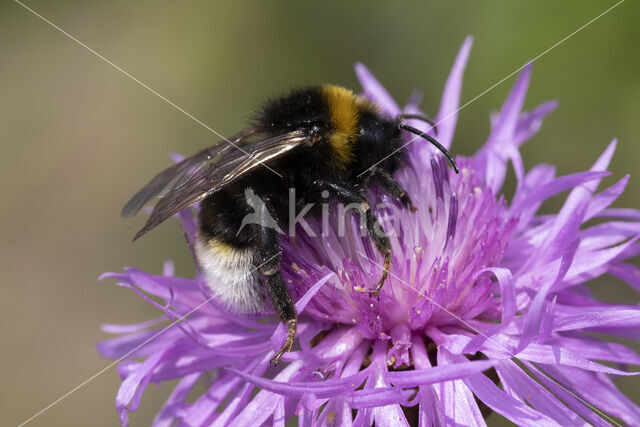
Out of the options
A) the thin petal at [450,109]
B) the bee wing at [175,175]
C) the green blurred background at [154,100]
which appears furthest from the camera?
the green blurred background at [154,100]

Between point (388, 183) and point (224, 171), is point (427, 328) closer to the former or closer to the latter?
point (388, 183)

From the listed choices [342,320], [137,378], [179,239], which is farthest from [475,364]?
[179,239]

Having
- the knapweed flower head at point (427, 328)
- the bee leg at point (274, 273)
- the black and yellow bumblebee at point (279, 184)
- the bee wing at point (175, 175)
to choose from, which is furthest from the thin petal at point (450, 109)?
the bee leg at point (274, 273)

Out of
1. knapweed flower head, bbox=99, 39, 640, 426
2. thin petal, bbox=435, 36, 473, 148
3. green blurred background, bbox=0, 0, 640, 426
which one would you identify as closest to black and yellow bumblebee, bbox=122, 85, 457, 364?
knapweed flower head, bbox=99, 39, 640, 426

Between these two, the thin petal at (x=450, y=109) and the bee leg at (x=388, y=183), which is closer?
the bee leg at (x=388, y=183)

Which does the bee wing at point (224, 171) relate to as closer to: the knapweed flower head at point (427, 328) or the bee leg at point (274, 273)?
the bee leg at point (274, 273)

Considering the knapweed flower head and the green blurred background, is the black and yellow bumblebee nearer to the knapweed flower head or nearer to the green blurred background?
the knapweed flower head
